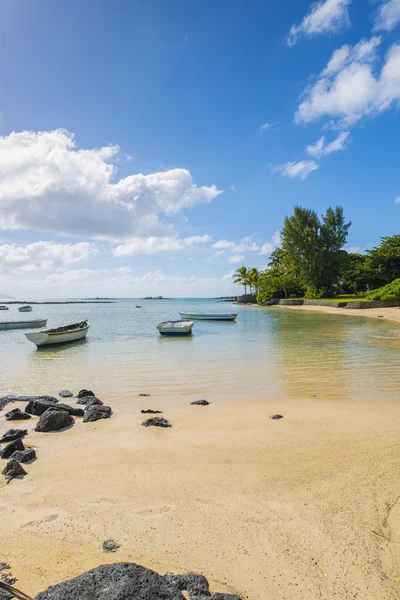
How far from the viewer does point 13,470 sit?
4793 millimetres

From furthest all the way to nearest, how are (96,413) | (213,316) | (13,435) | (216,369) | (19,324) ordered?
(213,316)
(19,324)
(216,369)
(96,413)
(13,435)

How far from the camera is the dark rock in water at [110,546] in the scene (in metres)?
3.24

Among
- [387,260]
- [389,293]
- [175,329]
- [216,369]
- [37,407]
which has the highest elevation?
[387,260]

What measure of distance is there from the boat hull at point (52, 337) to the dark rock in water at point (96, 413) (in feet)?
47.2

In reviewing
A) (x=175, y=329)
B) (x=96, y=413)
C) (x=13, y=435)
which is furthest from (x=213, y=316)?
(x=13, y=435)

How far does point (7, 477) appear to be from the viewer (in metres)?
4.72

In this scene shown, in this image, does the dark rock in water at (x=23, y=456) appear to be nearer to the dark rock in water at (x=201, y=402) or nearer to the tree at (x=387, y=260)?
the dark rock in water at (x=201, y=402)

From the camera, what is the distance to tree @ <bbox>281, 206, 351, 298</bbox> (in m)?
66.2

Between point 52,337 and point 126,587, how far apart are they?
816 inches

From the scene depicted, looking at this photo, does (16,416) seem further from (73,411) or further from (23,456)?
(23,456)

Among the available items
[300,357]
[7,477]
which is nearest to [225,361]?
[300,357]

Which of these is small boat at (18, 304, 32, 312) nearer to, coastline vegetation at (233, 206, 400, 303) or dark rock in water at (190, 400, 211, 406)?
coastline vegetation at (233, 206, 400, 303)

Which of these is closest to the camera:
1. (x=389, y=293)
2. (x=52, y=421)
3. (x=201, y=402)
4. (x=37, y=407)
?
(x=52, y=421)

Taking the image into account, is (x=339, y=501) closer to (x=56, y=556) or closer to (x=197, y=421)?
(x=56, y=556)
